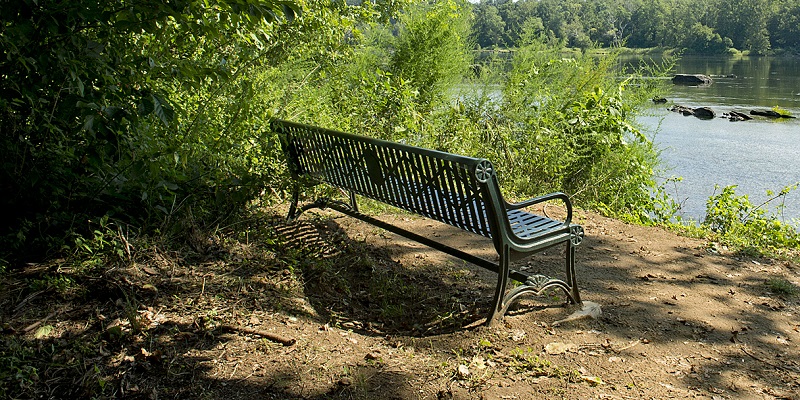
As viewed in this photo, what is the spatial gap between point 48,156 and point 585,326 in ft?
9.43

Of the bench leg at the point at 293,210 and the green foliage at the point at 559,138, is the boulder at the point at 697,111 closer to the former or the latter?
the green foliage at the point at 559,138

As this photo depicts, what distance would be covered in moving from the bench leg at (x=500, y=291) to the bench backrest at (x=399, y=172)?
17 centimetres

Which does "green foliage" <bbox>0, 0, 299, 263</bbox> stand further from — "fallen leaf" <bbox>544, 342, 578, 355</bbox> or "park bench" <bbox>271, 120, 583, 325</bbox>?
"fallen leaf" <bbox>544, 342, 578, 355</bbox>

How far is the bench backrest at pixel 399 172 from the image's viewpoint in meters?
3.35

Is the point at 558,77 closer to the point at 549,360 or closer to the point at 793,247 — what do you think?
the point at 793,247

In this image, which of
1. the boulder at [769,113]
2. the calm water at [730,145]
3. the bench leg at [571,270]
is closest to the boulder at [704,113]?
the calm water at [730,145]

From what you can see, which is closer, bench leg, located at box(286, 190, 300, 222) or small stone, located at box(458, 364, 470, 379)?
small stone, located at box(458, 364, 470, 379)

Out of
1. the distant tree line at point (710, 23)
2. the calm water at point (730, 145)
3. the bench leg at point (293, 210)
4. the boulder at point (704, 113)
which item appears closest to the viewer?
the bench leg at point (293, 210)

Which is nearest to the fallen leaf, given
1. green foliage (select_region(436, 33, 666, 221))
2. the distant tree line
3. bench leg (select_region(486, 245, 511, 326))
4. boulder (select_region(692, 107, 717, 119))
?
bench leg (select_region(486, 245, 511, 326))

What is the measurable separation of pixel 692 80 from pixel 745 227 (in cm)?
2646

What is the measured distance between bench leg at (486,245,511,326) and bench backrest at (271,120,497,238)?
6.7 inches

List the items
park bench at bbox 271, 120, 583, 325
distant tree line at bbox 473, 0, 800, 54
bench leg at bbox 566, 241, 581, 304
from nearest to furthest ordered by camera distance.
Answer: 1. park bench at bbox 271, 120, 583, 325
2. bench leg at bbox 566, 241, 581, 304
3. distant tree line at bbox 473, 0, 800, 54

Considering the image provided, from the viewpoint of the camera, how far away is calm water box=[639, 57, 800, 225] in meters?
10.9

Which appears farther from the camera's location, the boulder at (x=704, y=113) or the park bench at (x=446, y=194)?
the boulder at (x=704, y=113)
